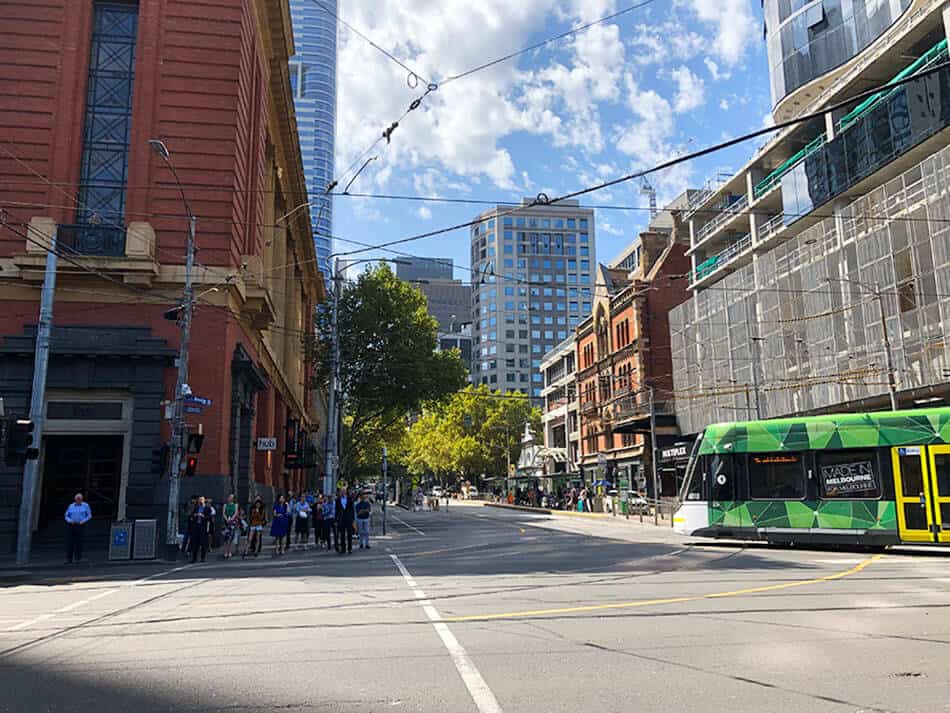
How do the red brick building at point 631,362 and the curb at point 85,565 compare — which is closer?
the curb at point 85,565

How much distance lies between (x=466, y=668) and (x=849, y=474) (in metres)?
15.9

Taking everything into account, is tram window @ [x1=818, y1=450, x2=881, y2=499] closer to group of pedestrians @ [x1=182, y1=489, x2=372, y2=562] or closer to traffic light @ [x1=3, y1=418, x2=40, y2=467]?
group of pedestrians @ [x1=182, y1=489, x2=372, y2=562]

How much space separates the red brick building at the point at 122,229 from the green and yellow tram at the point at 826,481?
47.8ft

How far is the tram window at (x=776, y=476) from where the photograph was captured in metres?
20.6

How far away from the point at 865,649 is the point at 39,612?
1082 cm

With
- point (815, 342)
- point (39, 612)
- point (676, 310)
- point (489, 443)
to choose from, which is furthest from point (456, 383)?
point (489, 443)

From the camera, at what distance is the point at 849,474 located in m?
19.8

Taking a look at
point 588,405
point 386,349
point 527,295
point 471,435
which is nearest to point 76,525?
point 386,349

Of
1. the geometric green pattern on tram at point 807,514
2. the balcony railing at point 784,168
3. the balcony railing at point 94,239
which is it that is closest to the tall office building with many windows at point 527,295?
the balcony railing at point 784,168

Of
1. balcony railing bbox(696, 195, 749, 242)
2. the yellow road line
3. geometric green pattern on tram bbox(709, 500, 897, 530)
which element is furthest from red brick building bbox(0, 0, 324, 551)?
balcony railing bbox(696, 195, 749, 242)

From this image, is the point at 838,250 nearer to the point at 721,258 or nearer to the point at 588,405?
the point at 721,258

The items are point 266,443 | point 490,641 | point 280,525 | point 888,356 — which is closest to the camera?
point 490,641

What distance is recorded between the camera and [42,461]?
24438 mm

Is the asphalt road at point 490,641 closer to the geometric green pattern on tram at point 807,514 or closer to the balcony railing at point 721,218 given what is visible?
the geometric green pattern on tram at point 807,514
